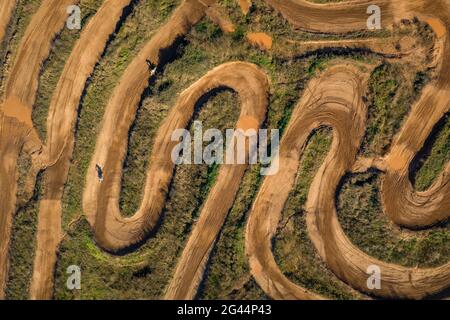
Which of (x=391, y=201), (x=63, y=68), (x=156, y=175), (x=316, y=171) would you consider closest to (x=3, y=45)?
(x=63, y=68)

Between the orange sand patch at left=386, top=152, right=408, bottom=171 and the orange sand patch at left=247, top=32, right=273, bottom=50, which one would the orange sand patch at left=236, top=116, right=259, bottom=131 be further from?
the orange sand patch at left=386, top=152, right=408, bottom=171

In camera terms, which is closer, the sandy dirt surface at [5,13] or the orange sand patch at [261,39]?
the orange sand patch at [261,39]

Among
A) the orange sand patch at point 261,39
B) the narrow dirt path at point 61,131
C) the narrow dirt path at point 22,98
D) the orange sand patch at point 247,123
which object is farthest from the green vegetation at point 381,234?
the narrow dirt path at point 22,98

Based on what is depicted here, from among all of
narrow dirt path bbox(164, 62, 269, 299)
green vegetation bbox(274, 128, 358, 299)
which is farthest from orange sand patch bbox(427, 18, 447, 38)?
narrow dirt path bbox(164, 62, 269, 299)

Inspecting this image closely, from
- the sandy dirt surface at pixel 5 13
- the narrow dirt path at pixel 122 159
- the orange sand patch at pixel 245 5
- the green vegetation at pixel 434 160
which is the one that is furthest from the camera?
the sandy dirt surface at pixel 5 13

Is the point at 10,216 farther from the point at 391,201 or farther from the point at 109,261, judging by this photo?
the point at 391,201

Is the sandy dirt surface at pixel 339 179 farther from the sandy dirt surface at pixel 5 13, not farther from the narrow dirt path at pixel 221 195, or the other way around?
the sandy dirt surface at pixel 5 13
